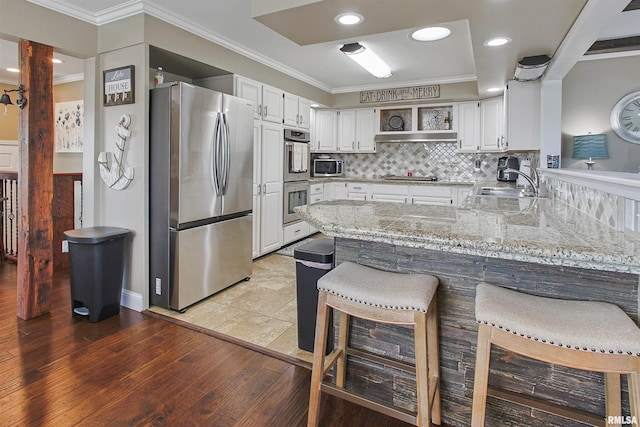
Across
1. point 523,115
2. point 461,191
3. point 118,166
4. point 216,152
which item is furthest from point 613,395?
point 461,191

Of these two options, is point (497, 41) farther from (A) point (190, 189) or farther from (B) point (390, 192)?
(B) point (390, 192)

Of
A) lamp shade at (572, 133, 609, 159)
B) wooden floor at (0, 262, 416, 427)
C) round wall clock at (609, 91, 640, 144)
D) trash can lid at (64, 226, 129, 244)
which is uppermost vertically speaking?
round wall clock at (609, 91, 640, 144)

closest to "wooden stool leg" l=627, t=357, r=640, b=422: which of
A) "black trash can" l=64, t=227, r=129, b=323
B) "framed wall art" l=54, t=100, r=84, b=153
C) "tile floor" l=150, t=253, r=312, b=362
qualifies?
"tile floor" l=150, t=253, r=312, b=362

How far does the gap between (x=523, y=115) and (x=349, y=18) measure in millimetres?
2381

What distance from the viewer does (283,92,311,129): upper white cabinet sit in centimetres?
471

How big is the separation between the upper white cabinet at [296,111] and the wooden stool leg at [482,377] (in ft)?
12.9

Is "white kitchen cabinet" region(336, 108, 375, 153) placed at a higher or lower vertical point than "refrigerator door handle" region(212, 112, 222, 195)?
higher

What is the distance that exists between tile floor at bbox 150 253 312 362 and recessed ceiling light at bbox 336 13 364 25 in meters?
2.02

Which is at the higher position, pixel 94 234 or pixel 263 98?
pixel 263 98

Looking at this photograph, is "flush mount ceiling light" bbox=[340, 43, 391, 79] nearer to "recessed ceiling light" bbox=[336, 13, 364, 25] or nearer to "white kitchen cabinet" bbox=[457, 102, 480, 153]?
"white kitchen cabinet" bbox=[457, 102, 480, 153]

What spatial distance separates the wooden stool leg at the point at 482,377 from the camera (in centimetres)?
121

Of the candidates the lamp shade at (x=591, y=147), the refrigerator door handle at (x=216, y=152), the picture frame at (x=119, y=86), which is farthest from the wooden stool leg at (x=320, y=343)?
the lamp shade at (x=591, y=147)

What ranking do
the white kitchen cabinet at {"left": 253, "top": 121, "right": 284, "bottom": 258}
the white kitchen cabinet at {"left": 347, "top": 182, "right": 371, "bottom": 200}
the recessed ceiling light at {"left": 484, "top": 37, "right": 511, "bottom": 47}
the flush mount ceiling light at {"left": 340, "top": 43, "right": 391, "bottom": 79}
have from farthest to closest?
the white kitchen cabinet at {"left": 347, "top": 182, "right": 371, "bottom": 200} → the white kitchen cabinet at {"left": 253, "top": 121, "right": 284, "bottom": 258} → the flush mount ceiling light at {"left": 340, "top": 43, "right": 391, "bottom": 79} → the recessed ceiling light at {"left": 484, "top": 37, "right": 511, "bottom": 47}

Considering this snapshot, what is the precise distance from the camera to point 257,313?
292cm
